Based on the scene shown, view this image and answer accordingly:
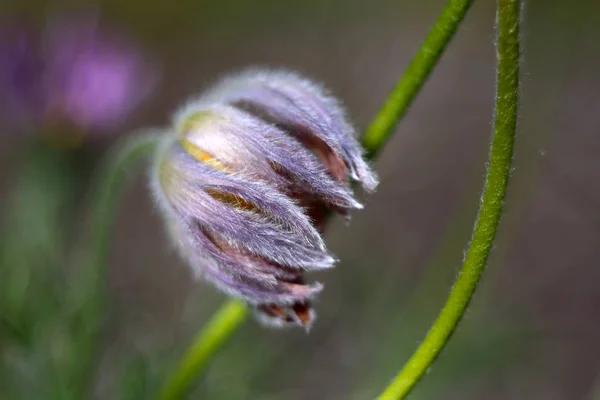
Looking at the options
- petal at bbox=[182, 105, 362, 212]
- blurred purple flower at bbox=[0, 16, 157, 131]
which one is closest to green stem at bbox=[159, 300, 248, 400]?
petal at bbox=[182, 105, 362, 212]

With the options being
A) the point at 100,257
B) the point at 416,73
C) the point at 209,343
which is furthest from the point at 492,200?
the point at 100,257

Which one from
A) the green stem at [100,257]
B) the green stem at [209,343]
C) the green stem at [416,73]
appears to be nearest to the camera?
the green stem at [416,73]

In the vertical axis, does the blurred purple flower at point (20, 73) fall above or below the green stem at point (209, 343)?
below

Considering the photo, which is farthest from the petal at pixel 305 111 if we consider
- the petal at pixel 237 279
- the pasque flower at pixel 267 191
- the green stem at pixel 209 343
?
the green stem at pixel 209 343

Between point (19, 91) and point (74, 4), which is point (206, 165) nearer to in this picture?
point (19, 91)


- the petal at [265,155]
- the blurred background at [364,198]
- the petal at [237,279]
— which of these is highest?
the petal at [265,155]

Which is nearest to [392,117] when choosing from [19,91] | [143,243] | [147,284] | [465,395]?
[19,91]

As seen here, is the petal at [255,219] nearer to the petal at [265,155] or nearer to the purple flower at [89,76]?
the petal at [265,155]
